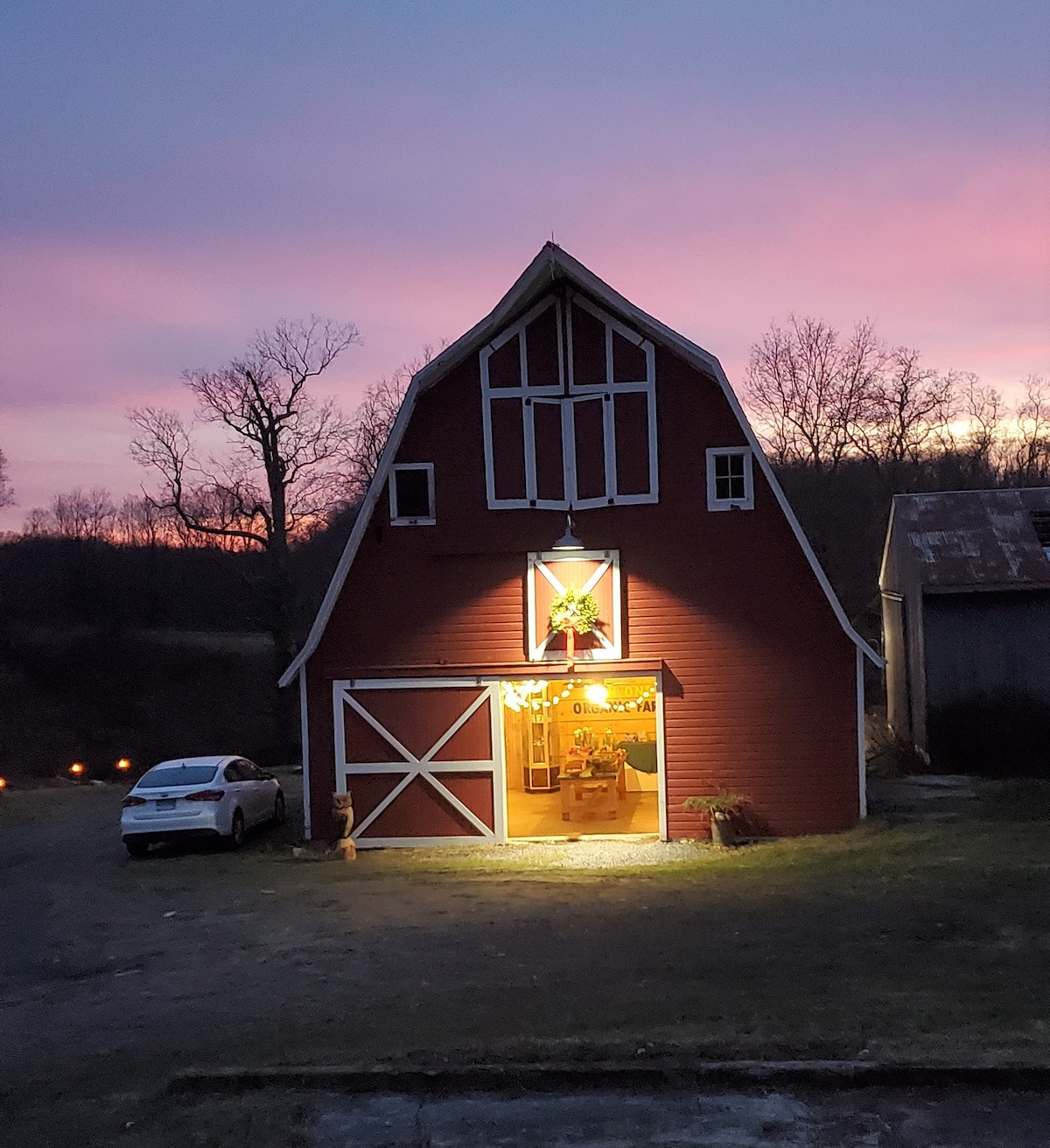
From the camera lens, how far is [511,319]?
17406 millimetres

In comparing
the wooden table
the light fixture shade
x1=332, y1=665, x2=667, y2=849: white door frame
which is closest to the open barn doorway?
the wooden table

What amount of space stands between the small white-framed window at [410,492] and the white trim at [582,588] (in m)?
1.80

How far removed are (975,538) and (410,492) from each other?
11827mm

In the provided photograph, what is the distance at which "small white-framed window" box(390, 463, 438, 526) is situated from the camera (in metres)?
17.8

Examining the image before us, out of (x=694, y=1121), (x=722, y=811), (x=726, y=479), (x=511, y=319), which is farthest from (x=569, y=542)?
(x=694, y=1121)

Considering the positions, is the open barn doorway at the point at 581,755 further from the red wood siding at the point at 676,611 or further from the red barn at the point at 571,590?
the red wood siding at the point at 676,611

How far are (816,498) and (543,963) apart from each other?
143 ft

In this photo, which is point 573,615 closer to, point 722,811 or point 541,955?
point 722,811

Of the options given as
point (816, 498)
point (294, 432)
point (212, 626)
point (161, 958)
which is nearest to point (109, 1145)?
point (161, 958)

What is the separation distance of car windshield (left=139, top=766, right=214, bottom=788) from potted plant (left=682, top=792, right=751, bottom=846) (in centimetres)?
712

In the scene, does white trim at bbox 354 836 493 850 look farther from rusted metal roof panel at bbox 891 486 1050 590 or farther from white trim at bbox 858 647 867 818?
rusted metal roof panel at bbox 891 486 1050 590

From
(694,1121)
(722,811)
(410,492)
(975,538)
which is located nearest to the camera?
(694,1121)

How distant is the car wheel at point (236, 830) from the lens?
17.7m

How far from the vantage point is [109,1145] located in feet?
19.1
